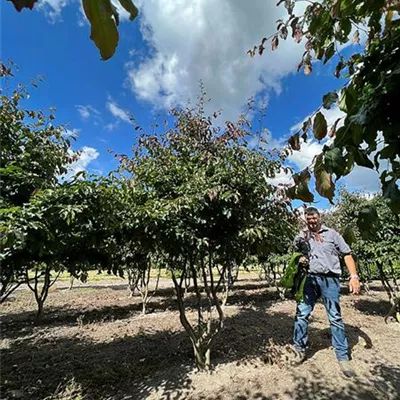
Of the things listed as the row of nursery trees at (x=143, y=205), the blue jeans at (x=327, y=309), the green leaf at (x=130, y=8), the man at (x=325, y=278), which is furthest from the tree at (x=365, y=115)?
the blue jeans at (x=327, y=309)

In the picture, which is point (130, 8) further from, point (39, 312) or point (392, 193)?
point (39, 312)

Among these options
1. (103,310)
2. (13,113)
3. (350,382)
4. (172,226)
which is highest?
(13,113)

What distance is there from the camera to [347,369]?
139 inches

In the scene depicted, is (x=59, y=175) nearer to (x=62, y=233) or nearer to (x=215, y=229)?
(x=62, y=233)

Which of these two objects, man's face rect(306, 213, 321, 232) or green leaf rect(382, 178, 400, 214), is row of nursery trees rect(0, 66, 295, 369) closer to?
man's face rect(306, 213, 321, 232)

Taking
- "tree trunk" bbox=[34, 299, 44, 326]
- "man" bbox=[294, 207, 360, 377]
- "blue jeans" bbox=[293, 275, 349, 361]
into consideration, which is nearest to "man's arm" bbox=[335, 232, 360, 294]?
"man" bbox=[294, 207, 360, 377]

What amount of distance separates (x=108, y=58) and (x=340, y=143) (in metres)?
0.61

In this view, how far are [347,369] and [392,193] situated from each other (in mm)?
3616

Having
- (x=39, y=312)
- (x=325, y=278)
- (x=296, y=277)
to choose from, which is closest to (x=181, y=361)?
(x=296, y=277)

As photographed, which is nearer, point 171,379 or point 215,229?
point 171,379

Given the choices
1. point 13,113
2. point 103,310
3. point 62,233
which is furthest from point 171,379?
point 103,310

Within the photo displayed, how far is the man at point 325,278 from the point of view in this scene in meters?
3.67

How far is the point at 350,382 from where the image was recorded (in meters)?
3.36

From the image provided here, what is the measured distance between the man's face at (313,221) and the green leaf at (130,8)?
381 cm
